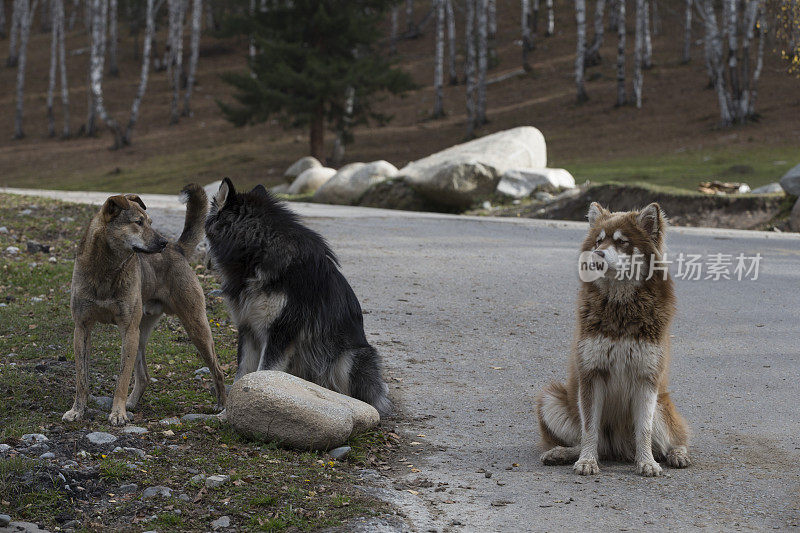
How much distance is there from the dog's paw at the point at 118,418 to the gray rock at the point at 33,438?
564 mm

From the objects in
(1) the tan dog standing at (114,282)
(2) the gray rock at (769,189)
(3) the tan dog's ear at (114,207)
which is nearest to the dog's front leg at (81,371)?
(1) the tan dog standing at (114,282)

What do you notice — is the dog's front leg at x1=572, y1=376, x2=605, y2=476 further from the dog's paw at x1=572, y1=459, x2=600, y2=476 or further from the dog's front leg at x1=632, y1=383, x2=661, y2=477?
the dog's front leg at x1=632, y1=383, x2=661, y2=477

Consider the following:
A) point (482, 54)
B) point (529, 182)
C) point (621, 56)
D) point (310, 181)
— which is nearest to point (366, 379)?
point (529, 182)

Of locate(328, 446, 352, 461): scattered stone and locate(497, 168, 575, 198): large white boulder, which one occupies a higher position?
locate(497, 168, 575, 198): large white boulder

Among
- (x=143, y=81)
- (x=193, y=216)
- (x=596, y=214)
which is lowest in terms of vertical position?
(x=193, y=216)

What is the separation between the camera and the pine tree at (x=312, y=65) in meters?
32.7

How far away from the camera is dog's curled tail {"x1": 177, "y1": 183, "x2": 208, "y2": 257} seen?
7.18 meters

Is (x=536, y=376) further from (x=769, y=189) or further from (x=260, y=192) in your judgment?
(x=769, y=189)

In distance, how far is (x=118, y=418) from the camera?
635 centimetres

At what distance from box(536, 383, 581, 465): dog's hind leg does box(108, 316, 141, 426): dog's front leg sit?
316 cm

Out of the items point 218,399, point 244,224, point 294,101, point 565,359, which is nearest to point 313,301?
point 244,224

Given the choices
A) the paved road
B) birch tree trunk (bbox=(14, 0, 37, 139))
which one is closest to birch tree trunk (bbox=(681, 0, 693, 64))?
the paved road

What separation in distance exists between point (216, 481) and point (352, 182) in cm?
2035

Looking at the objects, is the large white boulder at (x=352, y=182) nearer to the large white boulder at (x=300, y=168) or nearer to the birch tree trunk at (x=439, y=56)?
the large white boulder at (x=300, y=168)
